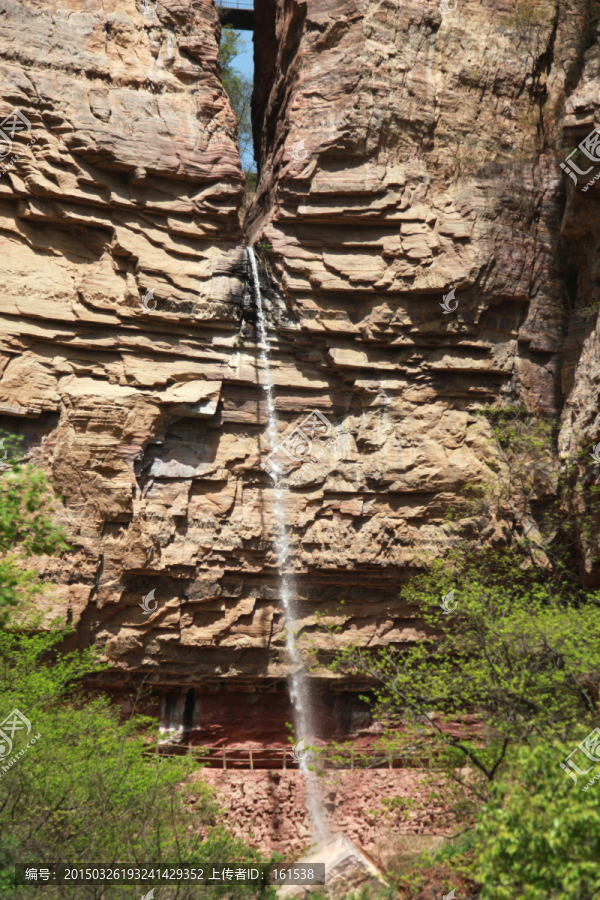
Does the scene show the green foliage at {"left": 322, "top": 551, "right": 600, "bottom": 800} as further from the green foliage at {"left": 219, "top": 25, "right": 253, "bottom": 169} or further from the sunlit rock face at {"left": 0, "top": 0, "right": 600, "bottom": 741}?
the green foliage at {"left": 219, "top": 25, "right": 253, "bottom": 169}

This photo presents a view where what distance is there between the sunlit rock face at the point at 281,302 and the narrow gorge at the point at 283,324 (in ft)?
0.18

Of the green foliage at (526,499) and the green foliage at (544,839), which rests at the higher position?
the green foliage at (526,499)

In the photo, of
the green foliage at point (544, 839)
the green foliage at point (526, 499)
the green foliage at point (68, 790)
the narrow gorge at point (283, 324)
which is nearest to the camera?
the green foliage at point (544, 839)

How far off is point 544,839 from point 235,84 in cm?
2820

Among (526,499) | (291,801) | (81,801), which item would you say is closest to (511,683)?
(81,801)

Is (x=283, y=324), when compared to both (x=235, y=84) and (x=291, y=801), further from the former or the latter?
(x=235, y=84)

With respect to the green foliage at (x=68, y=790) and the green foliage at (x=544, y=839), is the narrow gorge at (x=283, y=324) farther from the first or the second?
the green foliage at (x=544, y=839)

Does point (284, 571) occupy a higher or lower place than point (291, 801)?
higher

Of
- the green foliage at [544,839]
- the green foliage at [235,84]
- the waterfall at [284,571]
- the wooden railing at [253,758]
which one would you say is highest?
the green foliage at [235,84]

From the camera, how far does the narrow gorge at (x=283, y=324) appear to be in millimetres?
13625

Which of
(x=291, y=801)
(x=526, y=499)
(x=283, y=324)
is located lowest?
(x=291, y=801)

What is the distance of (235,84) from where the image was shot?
27.5 metres

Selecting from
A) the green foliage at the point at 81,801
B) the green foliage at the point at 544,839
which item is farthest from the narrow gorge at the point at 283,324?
the green foliage at the point at 544,839

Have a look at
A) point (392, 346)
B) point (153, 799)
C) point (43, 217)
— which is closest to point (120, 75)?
point (43, 217)
